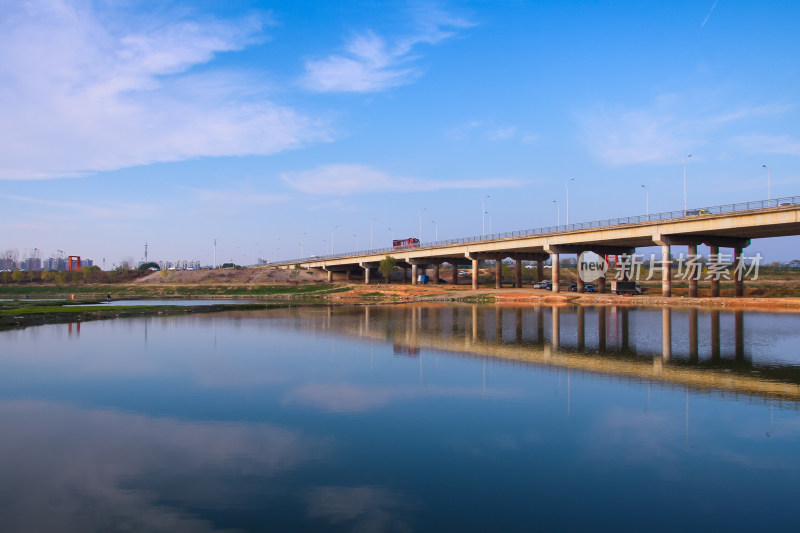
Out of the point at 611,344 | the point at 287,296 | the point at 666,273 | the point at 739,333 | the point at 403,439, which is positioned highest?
the point at 666,273

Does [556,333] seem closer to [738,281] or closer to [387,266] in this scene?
[738,281]

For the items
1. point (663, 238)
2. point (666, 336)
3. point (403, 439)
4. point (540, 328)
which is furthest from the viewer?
point (663, 238)

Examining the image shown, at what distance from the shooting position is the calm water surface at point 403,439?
394 inches

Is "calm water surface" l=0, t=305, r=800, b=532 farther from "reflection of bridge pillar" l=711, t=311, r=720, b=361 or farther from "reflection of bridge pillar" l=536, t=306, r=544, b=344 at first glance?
"reflection of bridge pillar" l=536, t=306, r=544, b=344

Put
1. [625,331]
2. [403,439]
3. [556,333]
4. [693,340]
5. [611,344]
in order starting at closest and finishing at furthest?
1. [403,439]
2. [611,344]
3. [693,340]
4. [556,333]
5. [625,331]

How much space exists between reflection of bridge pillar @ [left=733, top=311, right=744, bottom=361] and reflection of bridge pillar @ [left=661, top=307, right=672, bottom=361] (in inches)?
120

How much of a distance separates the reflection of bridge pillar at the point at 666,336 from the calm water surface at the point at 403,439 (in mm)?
384

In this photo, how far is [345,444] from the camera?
13.7 metres

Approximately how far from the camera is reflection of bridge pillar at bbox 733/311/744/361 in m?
27.1

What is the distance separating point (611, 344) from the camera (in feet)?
103

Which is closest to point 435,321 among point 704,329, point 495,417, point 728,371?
point 704,329

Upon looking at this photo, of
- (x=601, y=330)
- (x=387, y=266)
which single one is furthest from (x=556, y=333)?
(x=387, y=266)

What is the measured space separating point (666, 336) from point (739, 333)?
544cm

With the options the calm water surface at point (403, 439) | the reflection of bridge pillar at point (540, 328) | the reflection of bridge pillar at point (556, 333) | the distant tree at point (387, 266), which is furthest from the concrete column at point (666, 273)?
the distant tree at point (387, 266)
